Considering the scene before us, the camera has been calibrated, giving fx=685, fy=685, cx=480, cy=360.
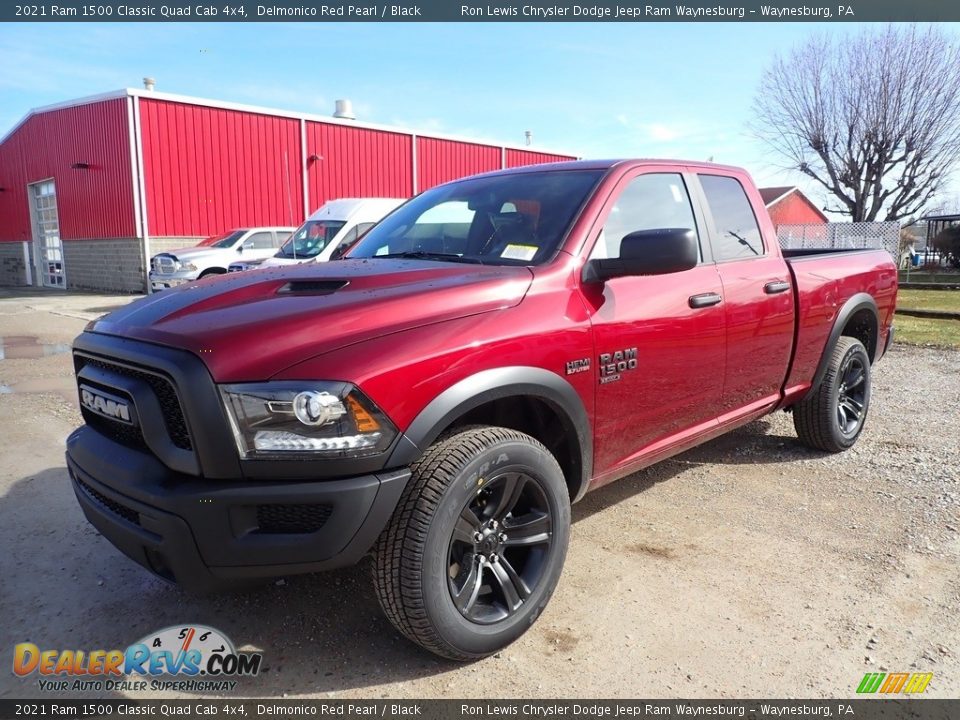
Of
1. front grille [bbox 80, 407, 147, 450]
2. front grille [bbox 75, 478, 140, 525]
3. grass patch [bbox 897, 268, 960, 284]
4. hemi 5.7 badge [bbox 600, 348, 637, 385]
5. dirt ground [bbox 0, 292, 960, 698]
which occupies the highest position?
hemi 5.7 badge [bbox 600, 348, 637, 385]

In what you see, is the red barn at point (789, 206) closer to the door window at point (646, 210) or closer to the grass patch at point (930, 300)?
the grass patch at point (930, 300)

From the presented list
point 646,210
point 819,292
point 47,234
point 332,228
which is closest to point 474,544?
point 646,210

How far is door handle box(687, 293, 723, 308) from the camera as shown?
10.7 feet

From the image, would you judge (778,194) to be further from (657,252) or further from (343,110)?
(657,252)

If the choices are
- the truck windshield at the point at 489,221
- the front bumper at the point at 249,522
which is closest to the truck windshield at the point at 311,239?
the truck windshield at the point at 489,221

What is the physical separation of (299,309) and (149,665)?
143 cm

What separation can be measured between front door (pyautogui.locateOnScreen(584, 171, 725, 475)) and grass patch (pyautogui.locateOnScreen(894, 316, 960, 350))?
745cm

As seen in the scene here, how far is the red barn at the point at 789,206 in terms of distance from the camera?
44062mm

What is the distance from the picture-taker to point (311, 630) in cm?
270

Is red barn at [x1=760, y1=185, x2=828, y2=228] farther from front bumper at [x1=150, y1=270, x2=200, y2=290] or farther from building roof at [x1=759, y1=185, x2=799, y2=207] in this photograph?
front bumper at [x1=150, y1=270, x2=200, y2=290]

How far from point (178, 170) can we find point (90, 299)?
4.06 metres

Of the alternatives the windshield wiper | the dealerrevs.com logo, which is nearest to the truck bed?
the windshield wiper

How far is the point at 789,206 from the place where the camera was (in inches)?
1838

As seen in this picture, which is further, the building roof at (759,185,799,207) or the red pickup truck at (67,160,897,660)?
the building roof at (759,185,799,207)
